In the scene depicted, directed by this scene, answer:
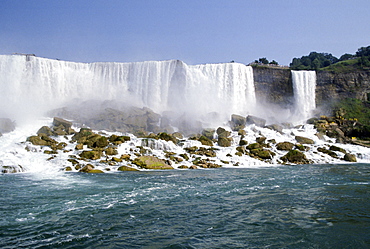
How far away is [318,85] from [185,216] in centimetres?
4441

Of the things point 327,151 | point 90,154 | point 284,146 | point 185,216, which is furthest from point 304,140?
point 185,216

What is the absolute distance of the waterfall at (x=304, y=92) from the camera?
44.3 metres

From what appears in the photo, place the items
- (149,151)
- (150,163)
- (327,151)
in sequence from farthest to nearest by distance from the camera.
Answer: (327,151) → (149,151) → (150,163)

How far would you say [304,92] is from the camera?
1753 inches

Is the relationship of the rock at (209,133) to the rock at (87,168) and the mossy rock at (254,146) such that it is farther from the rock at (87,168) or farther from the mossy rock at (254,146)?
the rock at (87,168)

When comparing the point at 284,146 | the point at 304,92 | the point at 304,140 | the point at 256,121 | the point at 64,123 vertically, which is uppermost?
the point at 304,92

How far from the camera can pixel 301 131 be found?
32281 millimetres

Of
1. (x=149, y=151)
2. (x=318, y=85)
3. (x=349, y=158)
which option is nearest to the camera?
(x=149, y=151)

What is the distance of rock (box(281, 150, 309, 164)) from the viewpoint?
21.8 meters

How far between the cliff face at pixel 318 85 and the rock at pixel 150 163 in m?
29.8

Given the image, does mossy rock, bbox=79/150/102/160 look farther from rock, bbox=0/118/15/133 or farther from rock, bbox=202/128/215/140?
rock, bbox=202/128/215/140

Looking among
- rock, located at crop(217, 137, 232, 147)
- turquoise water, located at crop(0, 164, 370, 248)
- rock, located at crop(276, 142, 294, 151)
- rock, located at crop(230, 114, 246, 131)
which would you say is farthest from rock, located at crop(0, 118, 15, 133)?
rock, located at crop(276, 142, 294, 151)

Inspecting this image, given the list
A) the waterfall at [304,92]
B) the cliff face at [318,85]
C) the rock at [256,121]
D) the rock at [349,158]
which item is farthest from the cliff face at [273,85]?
the rock at [349,158]

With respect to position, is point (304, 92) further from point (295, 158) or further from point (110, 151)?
point (110, 151)
